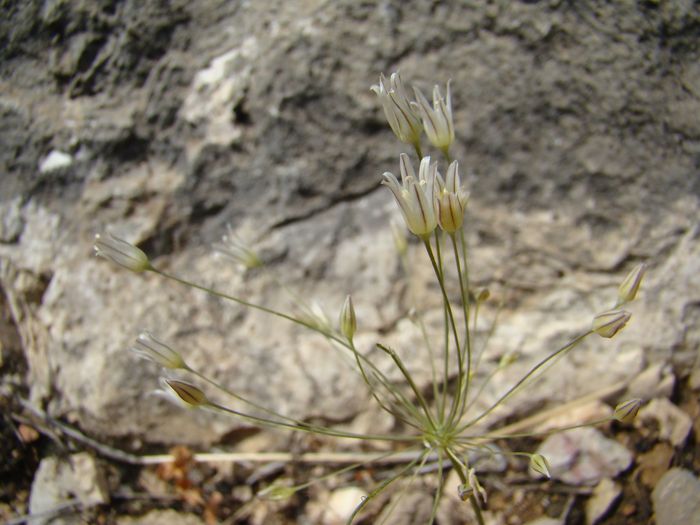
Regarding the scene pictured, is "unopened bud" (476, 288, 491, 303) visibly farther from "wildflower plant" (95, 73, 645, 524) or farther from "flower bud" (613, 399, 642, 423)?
"flower bud" (613, 399, 642, 423)

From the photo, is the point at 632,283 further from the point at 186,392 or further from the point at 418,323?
the point at 186,392

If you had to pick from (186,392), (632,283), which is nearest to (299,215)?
(186,392)

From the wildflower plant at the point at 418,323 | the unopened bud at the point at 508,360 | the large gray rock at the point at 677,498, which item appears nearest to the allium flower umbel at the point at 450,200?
the wildflower plant at the point at 418,323

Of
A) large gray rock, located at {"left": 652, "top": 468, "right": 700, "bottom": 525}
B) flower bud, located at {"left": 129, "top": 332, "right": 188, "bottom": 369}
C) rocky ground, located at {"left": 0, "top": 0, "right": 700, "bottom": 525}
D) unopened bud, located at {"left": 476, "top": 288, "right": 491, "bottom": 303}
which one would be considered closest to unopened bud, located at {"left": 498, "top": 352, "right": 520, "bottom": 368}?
rocky ground, located at {"left": 0, "top": 0, "right": 700, "bottom": 525}

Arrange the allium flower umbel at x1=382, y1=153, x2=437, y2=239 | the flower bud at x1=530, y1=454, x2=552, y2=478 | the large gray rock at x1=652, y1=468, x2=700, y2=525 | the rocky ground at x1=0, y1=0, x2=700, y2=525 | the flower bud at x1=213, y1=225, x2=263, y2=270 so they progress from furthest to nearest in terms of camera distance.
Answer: the rocky ground at x1=0, y1=0, x2=700, y2=525, the flower bud at x1=213, y1=225, x2=263, y2=270, the large gray rock at x1=652, y1=468, x2=700, y2=525, the flower bud at x1=530, y1=454, x2=552, y2=478, the allium flower umbel at x1=382, y1=153, x2=437, y2=239

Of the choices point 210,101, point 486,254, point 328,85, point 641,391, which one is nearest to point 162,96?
point 210,101

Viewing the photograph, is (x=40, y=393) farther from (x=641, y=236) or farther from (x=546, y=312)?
(x=641, y=236)
